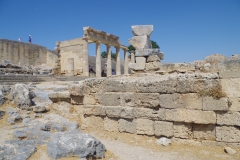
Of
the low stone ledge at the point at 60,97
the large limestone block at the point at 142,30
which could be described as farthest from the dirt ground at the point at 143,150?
the large limestone block at the point at 142,30

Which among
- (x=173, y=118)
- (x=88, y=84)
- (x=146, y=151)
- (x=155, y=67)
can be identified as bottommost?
(x=146, y=151)

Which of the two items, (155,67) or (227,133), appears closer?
(227,133)

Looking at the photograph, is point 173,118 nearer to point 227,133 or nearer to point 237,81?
point 227,133

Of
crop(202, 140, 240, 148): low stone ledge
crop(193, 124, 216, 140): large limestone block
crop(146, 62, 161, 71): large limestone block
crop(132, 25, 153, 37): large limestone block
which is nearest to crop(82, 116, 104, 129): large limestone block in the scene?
crop(146, 62, 161, 71): large limestone block

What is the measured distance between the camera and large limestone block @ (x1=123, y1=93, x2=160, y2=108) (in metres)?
5.10

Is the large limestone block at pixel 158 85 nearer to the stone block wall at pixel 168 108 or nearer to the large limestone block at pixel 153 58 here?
the stone block wall at pixel 168 108

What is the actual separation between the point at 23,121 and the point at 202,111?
5.00 m

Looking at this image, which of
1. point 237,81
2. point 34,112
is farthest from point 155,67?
point 34,112

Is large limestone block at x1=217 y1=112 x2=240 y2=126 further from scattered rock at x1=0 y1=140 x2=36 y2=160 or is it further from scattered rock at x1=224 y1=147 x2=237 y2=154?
scattered rock at x1=0 y1=140 x2=36 y2=160

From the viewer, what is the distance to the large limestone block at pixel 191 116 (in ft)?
14.7

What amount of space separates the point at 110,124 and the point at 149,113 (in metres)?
1.32

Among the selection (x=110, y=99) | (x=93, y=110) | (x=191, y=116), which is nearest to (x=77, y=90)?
(x=93, y=110)

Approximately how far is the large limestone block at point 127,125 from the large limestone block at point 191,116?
1023 millimetres

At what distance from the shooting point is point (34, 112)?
669cm
